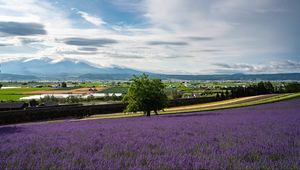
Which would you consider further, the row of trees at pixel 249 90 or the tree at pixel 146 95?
the row of trees at pixel 249 90

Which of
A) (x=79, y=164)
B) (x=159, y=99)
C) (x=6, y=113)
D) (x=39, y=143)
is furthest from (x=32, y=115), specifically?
(x=79, y=164)

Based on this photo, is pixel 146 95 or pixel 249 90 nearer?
pixel 146 95

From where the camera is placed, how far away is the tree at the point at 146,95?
38.0m

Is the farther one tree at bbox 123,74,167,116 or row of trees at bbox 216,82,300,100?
row of trees at bbox 216,82,300,100

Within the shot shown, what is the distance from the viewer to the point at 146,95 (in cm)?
3788

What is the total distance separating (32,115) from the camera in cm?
5234

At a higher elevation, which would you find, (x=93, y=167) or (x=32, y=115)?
(x=93, y=167)

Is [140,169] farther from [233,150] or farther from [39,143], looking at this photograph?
[39,143]

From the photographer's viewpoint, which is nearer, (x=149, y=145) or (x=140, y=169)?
(x=140, y=169)

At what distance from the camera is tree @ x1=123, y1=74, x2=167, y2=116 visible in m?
38.0

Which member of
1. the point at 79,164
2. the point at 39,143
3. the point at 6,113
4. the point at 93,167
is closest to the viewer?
the point at 93,167

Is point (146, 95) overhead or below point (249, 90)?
overhead

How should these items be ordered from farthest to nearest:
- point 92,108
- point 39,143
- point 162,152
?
point 92,108 < point 39,143 < point 162,152

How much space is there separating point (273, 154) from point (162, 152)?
2.14 m
